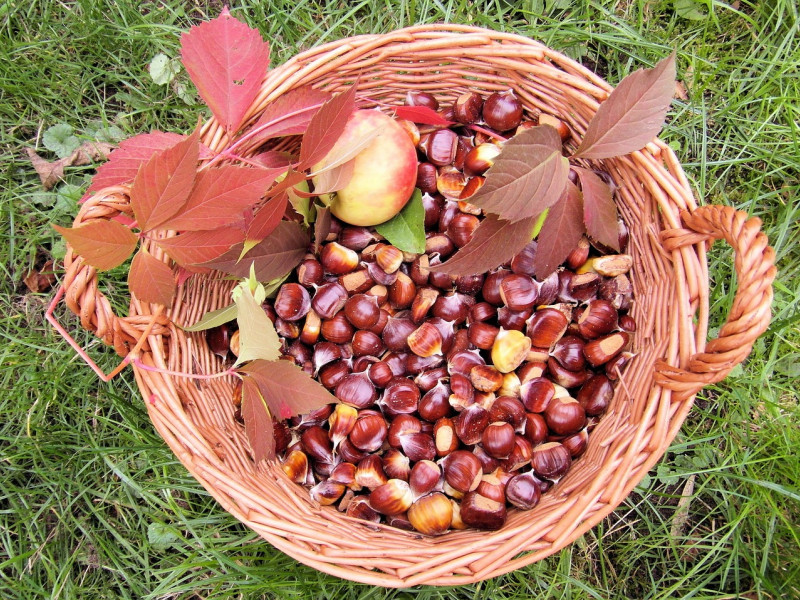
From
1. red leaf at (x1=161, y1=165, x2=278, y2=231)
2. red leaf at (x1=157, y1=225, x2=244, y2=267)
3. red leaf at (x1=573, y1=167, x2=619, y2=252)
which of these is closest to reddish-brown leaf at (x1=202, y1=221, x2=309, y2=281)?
red leaf at (x1=157, y1=225, x2=244, y2=267)

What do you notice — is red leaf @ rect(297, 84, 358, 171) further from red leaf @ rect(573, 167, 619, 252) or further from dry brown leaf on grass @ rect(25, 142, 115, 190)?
dry brown leaf on grass @ rect(25, 142, 115, 190)

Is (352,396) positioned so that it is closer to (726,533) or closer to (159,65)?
(726,533)

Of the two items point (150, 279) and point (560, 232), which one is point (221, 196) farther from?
point (560, 232)

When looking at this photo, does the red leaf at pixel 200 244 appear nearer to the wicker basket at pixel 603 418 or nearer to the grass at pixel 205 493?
the wicker basket at pixel 603 418

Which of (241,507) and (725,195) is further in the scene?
(725,195)

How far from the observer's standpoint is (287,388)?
4.84 ft

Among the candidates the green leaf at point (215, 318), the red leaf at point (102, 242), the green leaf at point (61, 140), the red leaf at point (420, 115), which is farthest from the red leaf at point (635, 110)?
the green leaf at point (61, 140)

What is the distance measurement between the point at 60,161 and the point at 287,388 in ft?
A: 5.62

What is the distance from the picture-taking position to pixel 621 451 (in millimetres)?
1384

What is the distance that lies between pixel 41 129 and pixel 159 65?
22.5 inches

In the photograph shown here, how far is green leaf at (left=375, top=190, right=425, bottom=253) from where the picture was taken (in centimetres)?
172

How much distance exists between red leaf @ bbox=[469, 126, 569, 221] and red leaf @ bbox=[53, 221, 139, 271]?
812mm

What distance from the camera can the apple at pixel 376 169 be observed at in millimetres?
1623

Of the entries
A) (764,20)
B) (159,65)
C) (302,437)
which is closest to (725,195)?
(764,20)
